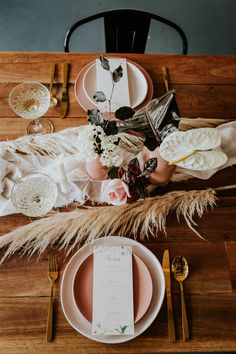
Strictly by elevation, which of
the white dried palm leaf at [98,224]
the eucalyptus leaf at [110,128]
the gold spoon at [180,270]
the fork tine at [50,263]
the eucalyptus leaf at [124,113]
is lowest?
the fork tine at [50,263]

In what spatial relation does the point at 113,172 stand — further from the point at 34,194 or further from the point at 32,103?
the point at 32,103

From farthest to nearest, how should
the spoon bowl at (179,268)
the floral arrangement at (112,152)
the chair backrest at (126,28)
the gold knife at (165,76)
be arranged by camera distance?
the chair backrest at (126,28) < the gold knife at (165,76) < the spoon bowl at (179,268) < the floral arrangement at (112,152)

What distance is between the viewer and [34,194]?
1.07 meters

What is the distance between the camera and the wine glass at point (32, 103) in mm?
1199

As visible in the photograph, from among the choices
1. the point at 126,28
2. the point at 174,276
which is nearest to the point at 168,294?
the point at 174,276

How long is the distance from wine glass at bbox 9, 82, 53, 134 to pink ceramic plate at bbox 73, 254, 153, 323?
18.7 inches

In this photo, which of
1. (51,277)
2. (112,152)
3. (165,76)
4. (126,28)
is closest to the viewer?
(112,152)

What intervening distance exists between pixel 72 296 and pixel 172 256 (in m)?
0.29

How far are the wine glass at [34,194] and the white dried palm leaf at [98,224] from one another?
0.04 meters

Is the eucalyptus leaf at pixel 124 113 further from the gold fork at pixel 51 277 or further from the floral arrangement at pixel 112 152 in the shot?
the gold fork at pixel 51 277

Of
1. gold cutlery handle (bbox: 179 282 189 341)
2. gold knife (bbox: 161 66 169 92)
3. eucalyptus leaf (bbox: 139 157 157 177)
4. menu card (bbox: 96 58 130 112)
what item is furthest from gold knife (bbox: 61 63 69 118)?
gold cutlery handle (bbox: 179 282 189 341)

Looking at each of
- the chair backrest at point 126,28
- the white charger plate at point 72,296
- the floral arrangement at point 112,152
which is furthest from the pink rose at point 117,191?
the chair backrest at point 126,28

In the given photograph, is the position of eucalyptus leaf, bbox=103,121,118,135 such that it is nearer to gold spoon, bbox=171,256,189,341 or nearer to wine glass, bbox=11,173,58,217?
wine glass, bbox=11,173,58,217

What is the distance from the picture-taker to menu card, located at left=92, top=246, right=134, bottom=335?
3.00 feet
